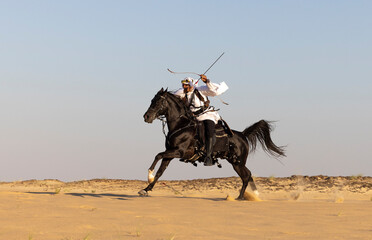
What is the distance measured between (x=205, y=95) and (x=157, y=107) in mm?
1470

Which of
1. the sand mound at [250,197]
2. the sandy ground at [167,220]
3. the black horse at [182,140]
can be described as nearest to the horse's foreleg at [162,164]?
the black horse at [182,140]

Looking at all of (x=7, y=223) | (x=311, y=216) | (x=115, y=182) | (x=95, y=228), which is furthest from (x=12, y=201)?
(x=115, y=182)

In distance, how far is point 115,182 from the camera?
23109 mm

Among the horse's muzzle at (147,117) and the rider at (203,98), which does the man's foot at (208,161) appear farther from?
the horse's muzzle at (147,117)

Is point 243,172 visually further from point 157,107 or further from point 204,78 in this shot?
point 157,107

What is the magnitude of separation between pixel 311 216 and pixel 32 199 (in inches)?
221

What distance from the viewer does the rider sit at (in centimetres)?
1305

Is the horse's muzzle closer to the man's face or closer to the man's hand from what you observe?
the man's face

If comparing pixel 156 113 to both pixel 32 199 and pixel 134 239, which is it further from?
pixel 134 239

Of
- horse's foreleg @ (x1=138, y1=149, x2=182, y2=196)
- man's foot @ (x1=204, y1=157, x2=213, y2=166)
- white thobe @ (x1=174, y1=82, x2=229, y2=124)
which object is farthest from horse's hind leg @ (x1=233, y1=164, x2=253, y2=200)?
horse's foreleg @ (x1=138, y1=149, x2=182, y2=196)

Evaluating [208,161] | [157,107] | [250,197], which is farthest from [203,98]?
[250,197]

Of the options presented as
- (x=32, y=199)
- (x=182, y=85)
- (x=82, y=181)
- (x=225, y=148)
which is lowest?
(x=82, y=181)

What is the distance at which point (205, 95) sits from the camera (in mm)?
13445

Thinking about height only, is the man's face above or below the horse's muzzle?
above
